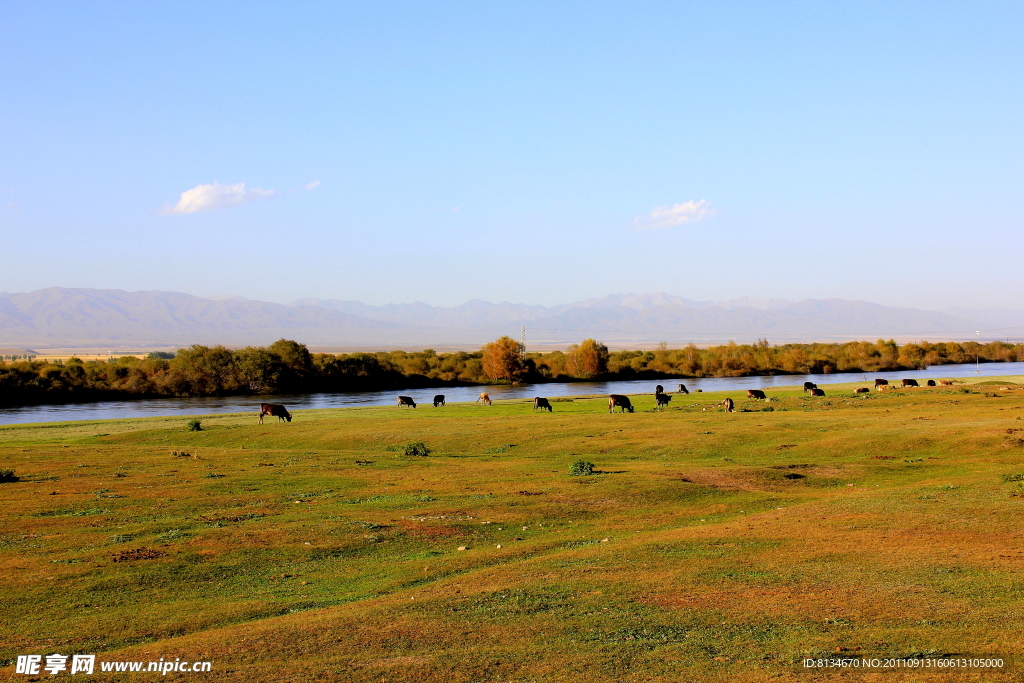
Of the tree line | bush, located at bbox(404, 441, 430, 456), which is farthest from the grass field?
the tree line

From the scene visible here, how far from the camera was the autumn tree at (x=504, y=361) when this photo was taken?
11012cm

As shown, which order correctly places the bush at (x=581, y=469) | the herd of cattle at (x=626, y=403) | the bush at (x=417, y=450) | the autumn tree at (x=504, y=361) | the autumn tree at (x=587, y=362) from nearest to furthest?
the bush at (x=581, y=469) < the bush at (x=417, y=450) < the herd of cattle at (x=626, y=403) < the autumn tree at (x=504, y=361) < the autumn tree at (x=587, y=362)

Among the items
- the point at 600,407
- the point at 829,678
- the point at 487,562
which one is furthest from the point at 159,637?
the point at 600,407

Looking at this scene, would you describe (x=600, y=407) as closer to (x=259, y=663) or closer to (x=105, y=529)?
(x=105, y=529)

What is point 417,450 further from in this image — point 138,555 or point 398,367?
point 398,367

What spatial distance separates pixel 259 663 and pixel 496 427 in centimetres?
2942

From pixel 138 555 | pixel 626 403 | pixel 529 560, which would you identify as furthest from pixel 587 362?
pixel 138 555

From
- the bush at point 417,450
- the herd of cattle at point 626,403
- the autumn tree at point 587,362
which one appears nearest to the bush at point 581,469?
the bush at point 417,450

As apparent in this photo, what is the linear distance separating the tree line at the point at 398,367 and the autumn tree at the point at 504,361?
14 cm

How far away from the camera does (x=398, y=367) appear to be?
117 metres

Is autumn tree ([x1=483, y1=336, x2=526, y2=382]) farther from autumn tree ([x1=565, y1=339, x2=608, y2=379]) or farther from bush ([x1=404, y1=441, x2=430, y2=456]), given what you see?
bush ([x1=404, y1=441, x2=430, y2=456])

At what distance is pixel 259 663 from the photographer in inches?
321

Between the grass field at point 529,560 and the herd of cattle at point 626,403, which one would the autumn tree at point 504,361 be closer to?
the herd of cattle at point 626,403

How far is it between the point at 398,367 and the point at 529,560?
105m
